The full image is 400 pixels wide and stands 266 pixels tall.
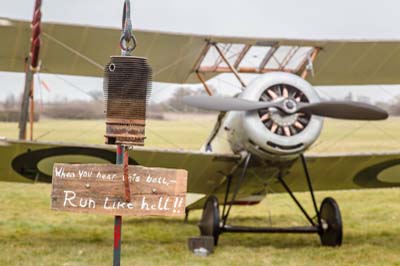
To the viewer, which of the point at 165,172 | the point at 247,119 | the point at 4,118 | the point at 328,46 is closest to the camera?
the point at 165,172

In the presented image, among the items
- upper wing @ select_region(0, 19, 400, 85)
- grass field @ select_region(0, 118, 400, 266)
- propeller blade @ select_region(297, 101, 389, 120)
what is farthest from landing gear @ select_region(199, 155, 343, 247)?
upper wing @ select_region(0, 19, 400, 85)

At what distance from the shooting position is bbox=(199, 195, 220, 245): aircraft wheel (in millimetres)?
6820

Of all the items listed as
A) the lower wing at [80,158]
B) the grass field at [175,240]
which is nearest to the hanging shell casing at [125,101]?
the grass field at [175,240]

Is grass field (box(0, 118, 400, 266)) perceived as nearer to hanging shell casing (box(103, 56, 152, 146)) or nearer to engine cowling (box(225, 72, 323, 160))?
engine cowling (box(225, 72, 323, 160))

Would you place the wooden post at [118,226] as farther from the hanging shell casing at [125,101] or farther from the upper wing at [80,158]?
Answer: the upper wing at [80,158]

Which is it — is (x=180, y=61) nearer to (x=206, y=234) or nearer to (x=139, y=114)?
(x=206, y=234)

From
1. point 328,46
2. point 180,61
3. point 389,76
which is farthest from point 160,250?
point 389,76

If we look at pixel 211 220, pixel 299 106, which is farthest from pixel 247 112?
pixel 211 220

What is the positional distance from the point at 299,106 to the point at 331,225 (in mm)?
1412

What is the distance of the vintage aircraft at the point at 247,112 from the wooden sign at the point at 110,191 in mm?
3153

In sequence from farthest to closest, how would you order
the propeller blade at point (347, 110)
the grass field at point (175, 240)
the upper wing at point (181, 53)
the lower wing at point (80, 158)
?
the upper wing at point (181, 53) → the lower wing at point (80, 158) → the propeller blade at point (347, 110) → the grass field at point (175, 240)

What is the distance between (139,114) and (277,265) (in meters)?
2.85

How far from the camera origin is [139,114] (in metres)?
3.43

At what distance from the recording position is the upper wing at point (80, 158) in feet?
22.1
